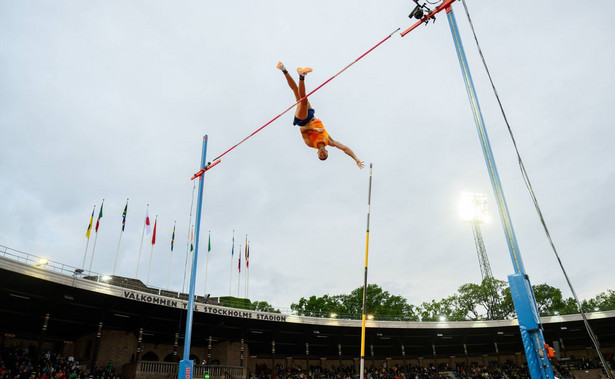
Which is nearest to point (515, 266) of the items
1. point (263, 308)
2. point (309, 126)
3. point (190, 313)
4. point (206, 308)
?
point (309, 126)

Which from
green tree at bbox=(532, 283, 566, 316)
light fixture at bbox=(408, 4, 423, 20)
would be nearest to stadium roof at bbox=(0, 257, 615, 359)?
light fixture at bbox=(408, 4, 423, 20)

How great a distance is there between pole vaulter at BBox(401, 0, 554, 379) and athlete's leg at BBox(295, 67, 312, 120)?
96.9 inches

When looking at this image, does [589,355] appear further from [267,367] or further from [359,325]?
[267,367]

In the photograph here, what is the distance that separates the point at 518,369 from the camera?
3250 cm

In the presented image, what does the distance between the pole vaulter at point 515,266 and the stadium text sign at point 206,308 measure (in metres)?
18.3

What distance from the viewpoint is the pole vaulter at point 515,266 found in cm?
572

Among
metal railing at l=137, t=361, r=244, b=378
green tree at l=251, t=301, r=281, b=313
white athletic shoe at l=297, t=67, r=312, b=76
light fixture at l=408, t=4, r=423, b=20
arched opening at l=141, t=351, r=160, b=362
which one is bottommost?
metal railing at l=137, t=361, r=244, b=378

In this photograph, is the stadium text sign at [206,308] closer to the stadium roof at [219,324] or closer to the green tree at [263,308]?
the stadium roof at [219,324]

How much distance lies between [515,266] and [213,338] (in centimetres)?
2440

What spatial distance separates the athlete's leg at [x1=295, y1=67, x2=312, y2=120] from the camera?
799cm

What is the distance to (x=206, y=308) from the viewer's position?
71.5 feet

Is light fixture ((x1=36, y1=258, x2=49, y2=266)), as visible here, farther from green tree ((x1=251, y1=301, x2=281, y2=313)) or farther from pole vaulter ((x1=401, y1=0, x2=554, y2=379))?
pole vaulter ((x1=401, y1=0, x2=554, y2=379))

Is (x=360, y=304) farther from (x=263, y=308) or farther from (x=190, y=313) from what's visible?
(x=190, y=313)

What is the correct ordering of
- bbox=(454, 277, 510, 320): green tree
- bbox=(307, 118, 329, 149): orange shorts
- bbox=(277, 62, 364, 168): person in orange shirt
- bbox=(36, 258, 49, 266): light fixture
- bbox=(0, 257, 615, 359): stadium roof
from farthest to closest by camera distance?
bbox=(454, 277, 510, 320): green tree → bbox=(0, 257, 615, 359): stadium roof → bbox=(36, 258, 49, 266): light fixture → bbox=(307, 118, 329, 149): orange shorts → bbox=(277, 62, 364, 168): person in orange shirt
